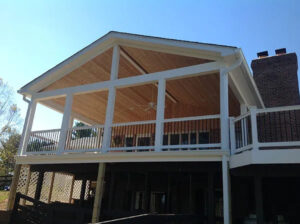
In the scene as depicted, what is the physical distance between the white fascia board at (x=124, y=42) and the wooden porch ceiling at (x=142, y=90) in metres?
0.21

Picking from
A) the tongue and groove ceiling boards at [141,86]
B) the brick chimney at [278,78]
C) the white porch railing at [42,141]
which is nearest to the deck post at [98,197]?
the white porch railing at [42,141]

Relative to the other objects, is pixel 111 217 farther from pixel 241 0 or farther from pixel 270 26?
pixel 270 26

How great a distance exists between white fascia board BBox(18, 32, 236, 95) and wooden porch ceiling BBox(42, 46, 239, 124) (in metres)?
0.21

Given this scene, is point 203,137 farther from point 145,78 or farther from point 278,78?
point 278,78

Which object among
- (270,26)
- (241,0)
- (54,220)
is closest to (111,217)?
(54,220)

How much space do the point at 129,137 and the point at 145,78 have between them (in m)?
5.29

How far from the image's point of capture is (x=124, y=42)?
9375 mm

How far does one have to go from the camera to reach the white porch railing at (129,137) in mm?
9172

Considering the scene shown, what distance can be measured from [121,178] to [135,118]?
3.44 m

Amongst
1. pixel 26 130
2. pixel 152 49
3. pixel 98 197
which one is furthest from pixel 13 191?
pixel 152 49

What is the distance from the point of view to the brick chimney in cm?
1292

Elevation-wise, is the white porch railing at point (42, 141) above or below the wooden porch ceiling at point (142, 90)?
below

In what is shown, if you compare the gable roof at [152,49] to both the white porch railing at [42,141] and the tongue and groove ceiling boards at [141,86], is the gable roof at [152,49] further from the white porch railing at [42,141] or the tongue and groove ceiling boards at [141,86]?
the white porch railing at [42,141]

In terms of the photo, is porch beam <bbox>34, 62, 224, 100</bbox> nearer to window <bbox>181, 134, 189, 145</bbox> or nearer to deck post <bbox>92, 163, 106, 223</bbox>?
deck post <bbox>92, 163, 106, 223</bbox>
